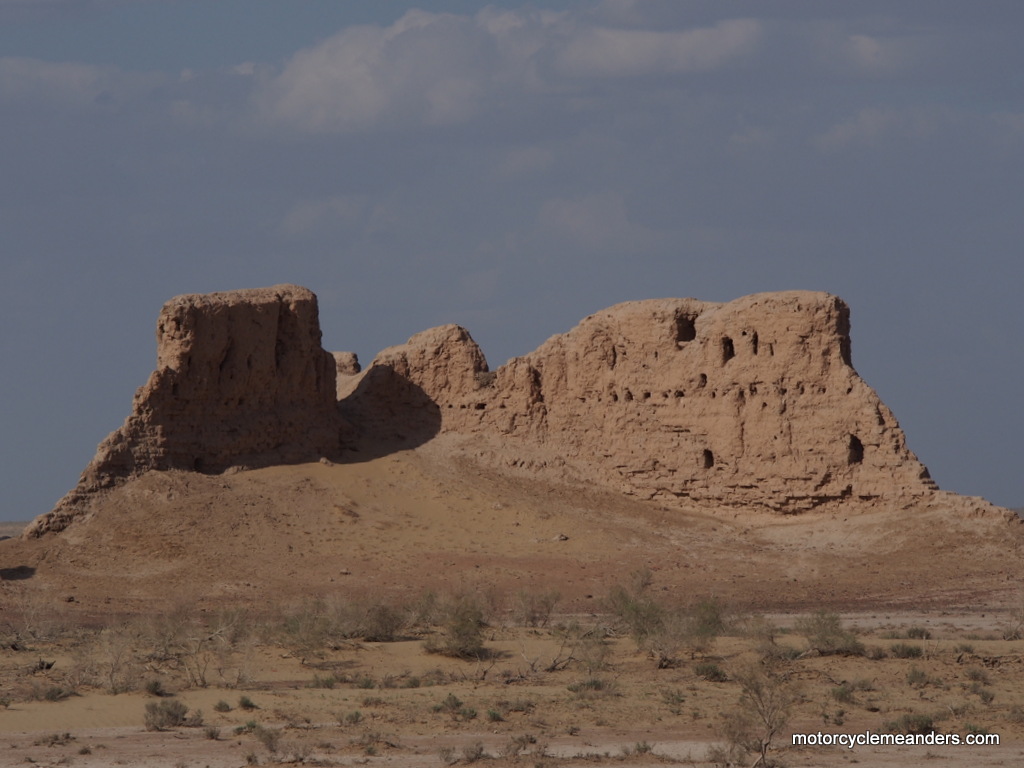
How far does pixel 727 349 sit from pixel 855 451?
3.74 metres

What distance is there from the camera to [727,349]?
34.0m

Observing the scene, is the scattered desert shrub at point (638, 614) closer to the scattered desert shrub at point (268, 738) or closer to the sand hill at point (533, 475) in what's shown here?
the sand hill at point (533, 475)

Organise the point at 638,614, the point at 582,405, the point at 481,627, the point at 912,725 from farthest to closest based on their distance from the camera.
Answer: the point at 582,405, the point at 481,627, the point at 638,614, the point at 912,725

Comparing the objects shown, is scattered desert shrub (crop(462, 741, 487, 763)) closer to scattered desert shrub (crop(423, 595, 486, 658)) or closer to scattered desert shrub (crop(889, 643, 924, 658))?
scattered desert shrub (crop(423, 595, 486, 658))

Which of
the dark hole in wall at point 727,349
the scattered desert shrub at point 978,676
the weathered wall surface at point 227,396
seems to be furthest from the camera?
the dark hole in wall at point 727,349

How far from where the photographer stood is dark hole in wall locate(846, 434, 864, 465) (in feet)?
106

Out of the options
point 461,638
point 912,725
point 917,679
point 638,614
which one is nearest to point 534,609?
point 638,614

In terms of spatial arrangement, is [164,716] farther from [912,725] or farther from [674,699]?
[912,725]

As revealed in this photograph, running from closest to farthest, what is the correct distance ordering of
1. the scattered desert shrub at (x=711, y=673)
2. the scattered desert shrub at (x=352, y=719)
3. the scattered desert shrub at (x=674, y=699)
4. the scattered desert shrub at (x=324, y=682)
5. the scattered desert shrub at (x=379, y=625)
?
the scattered desert shrub at (x=352, y=719) < the scattered desert shrub at (x=674, y=699) < the scattered desert shrub at (x=324, y=682) < the scattered desert shrub at (x=711, y=673) < the scattered desert shrub at (x=379, y=625)

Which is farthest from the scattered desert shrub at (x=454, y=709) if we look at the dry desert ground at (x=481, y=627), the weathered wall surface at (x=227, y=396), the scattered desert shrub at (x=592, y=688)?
the weathered wall surface at (x=227, y=396)

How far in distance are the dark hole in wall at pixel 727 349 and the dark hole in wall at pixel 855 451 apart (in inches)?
132

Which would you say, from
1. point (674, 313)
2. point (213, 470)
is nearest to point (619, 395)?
point (674, 313)

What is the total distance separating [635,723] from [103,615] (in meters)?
14.1

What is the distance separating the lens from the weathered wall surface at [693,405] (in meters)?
32.4
